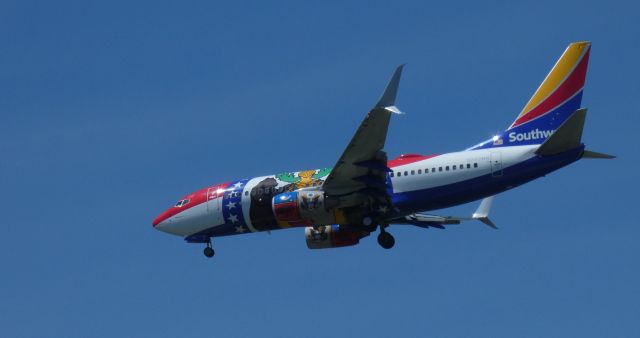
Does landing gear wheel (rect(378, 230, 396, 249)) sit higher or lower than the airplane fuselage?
lower

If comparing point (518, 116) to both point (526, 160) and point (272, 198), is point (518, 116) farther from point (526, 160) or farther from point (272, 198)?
point (272, 198)

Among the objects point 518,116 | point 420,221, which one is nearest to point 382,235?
point 420,221

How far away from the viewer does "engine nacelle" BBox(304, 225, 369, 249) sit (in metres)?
69.3

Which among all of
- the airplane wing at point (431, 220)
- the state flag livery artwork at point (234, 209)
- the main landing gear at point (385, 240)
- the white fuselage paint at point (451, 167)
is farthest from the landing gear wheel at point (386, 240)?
the state flag livery artwork at point (234, 209)

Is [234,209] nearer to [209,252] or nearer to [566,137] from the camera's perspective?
[209,252]

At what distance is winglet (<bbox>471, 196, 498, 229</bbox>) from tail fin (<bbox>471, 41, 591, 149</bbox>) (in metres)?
6.33

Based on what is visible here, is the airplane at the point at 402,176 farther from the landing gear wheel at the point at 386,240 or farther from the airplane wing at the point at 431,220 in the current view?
the airplane wing at the point at 431,220

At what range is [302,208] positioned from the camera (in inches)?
2542

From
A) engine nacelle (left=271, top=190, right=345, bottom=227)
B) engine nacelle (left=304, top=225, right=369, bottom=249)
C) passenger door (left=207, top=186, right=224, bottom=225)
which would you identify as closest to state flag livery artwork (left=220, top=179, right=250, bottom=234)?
passenger door (left=207, top=186, right=224, bottom=225)

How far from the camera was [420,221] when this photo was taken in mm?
71375

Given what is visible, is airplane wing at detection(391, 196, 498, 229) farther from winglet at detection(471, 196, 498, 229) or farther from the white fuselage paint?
the white fuselage paint

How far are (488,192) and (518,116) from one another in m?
3.96

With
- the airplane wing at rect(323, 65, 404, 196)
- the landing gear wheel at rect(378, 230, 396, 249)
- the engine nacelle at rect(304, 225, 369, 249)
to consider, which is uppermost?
the airplane wing at rect(323, 65, 404, 196)

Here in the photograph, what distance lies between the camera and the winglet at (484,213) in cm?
6949
